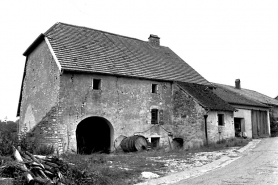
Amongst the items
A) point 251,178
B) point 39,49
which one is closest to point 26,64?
point 39,49

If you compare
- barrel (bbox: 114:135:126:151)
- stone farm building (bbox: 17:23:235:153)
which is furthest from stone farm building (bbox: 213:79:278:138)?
barrel (bbox: 114:135:126:151)

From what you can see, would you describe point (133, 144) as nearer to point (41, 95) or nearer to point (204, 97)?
point (41, 95)

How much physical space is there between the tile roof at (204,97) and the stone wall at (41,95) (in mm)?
9010

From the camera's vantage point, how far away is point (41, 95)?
17.5 m

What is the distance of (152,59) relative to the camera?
22.1 m

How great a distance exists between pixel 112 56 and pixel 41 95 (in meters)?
5.36

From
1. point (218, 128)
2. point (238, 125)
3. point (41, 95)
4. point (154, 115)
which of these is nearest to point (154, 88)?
point (154, 115)

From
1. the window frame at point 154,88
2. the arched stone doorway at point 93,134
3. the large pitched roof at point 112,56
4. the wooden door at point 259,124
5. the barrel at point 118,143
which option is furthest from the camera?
the wooden door at point 259,124

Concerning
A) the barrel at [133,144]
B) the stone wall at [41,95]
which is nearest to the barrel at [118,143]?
the barrel at [133,144]

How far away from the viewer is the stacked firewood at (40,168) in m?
7.02

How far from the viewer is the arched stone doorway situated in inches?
716

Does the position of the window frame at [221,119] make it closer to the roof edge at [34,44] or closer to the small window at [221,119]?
the small window at [221,119]

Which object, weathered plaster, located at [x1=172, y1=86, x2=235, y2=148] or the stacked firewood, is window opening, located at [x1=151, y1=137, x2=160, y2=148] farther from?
the stacked firewood

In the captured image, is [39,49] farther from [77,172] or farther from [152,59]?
[77,172]
